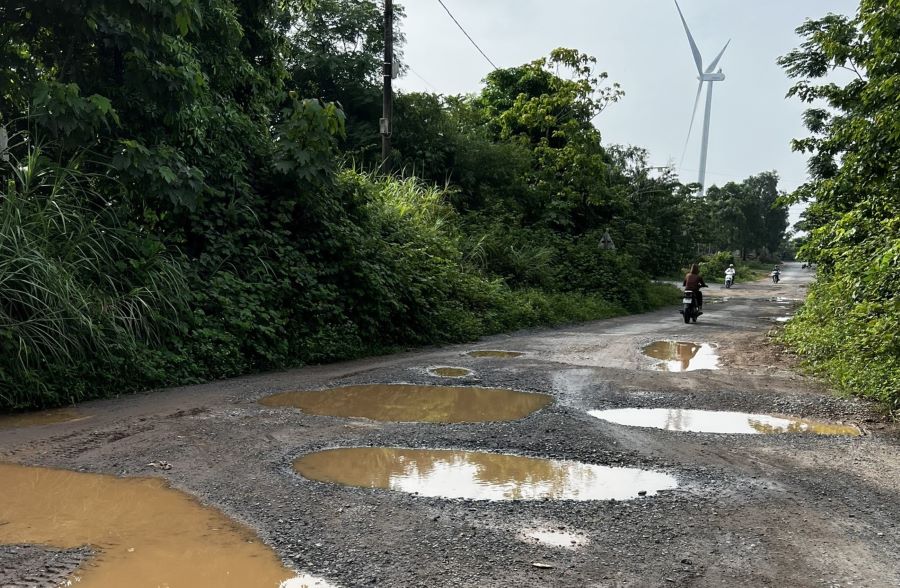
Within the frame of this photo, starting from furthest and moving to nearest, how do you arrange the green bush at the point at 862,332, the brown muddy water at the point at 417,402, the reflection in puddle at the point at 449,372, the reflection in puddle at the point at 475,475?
the reflection in puddle at the point at 449,372 < the green bush at the point at 862,332 < the brown muddy water at the point at 417,402 < the reflection in puddle at the point at 475,475

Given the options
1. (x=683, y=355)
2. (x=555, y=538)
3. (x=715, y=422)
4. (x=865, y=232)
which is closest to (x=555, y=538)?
(x=555, y=538)

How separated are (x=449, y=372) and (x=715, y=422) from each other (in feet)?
11.2

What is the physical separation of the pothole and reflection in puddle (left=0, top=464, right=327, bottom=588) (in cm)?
108

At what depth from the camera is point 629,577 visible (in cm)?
306

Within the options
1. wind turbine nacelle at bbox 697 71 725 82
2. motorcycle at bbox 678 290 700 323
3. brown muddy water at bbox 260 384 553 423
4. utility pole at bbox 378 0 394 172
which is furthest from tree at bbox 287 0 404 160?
wind turbine nacelle at bbox 697 71 725 82

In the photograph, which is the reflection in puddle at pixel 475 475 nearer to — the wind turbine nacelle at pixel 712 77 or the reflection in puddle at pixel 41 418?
the reflection in puddle at pixel 41 418

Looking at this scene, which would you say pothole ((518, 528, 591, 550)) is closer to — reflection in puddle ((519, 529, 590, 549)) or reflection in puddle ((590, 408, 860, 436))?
reflection in puddle ((519, 529, 590, 549))

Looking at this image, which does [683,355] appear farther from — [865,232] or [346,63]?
[346,63]

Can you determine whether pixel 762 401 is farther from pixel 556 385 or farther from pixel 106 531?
pixel 106 531

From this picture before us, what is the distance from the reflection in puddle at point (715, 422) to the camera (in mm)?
6055

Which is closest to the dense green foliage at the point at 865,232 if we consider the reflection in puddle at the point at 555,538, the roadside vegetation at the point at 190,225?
the roadside vegetation at the point at 190,225

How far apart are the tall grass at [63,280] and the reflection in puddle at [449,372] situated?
313cm

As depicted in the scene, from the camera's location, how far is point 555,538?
3480mm

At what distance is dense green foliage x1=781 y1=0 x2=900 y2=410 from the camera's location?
7.80 metres
